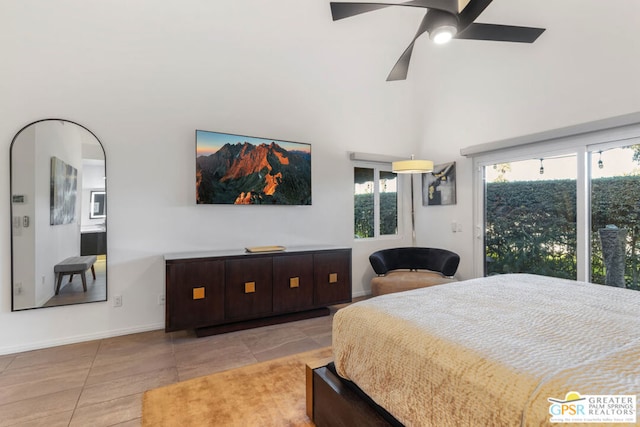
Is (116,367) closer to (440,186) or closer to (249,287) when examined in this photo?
(249,287)

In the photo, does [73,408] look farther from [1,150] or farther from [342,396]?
[1,150]

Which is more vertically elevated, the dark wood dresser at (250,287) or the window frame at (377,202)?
the window frame at (377,202)

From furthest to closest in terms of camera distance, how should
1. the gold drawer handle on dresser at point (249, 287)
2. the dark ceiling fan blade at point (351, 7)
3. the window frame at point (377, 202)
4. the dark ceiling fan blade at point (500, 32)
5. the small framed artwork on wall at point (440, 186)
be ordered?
the window frame at point (377, 202) → the small framed artwork on wall at point (440, 186) → the gold drawer handle on dresser at point (249, 287) → the dark ceiling fan blade at point (500, 32) → the dark ceiling fan blade at point (351, 7)

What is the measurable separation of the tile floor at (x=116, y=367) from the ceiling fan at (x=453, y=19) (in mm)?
2569

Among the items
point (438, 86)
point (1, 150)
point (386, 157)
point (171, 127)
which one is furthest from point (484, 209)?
point (1, 150)

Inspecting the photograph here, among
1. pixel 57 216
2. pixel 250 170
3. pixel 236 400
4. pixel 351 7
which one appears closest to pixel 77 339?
pixel 57 216

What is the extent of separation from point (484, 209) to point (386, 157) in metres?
1.44

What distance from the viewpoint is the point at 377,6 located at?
1.95 metres

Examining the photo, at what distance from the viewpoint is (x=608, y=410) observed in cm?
73

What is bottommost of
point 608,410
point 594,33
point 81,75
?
point 608,410

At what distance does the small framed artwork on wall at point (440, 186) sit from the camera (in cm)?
421

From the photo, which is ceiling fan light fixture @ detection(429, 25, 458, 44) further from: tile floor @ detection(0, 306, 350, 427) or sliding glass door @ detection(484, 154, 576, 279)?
tile floor @ detection(0, 306, 350, 427)

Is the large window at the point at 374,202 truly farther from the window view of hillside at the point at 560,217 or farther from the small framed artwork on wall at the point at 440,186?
the window view of hillside at the point at 560,217

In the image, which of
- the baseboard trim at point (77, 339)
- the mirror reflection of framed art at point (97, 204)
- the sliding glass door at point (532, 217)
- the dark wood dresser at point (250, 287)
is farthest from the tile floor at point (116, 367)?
the sliding glass door at point (532, 217)
